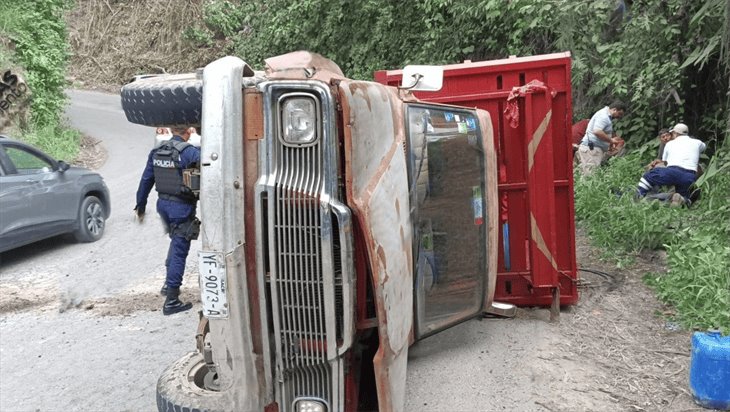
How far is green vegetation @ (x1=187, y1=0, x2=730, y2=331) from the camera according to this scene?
6.47 metres

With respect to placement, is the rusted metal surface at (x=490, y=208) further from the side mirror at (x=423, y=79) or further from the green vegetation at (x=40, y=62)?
the green vegetation at (x=40, y=62)

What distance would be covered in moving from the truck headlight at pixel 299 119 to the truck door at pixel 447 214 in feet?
2.51

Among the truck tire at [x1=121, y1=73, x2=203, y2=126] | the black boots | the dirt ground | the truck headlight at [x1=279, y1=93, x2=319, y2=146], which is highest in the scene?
the truck tire at [x1=121, y1=73, x2=203, y2=126]

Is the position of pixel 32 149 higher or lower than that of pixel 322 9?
lower

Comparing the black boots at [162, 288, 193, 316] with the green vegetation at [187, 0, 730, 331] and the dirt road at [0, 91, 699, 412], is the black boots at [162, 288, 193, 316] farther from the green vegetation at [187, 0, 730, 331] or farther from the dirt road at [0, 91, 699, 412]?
the green vegetation at [187, 0, 730, 331]

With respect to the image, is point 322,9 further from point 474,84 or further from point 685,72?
point 474,84

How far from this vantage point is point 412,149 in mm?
3420

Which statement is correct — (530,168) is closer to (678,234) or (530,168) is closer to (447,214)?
(447,214)

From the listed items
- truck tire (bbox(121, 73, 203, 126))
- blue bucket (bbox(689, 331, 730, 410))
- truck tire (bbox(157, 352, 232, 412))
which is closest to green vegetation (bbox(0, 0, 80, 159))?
truck tire (bbox(121, 73, 203, 126))

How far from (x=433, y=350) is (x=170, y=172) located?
2654 millimetres

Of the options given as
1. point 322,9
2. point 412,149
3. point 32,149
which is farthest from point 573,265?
point 322,9

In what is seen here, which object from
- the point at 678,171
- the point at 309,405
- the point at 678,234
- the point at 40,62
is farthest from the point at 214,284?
the point at 40,62

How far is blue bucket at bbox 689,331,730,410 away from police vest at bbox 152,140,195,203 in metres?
3.78

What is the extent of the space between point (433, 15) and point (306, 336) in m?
13.8
